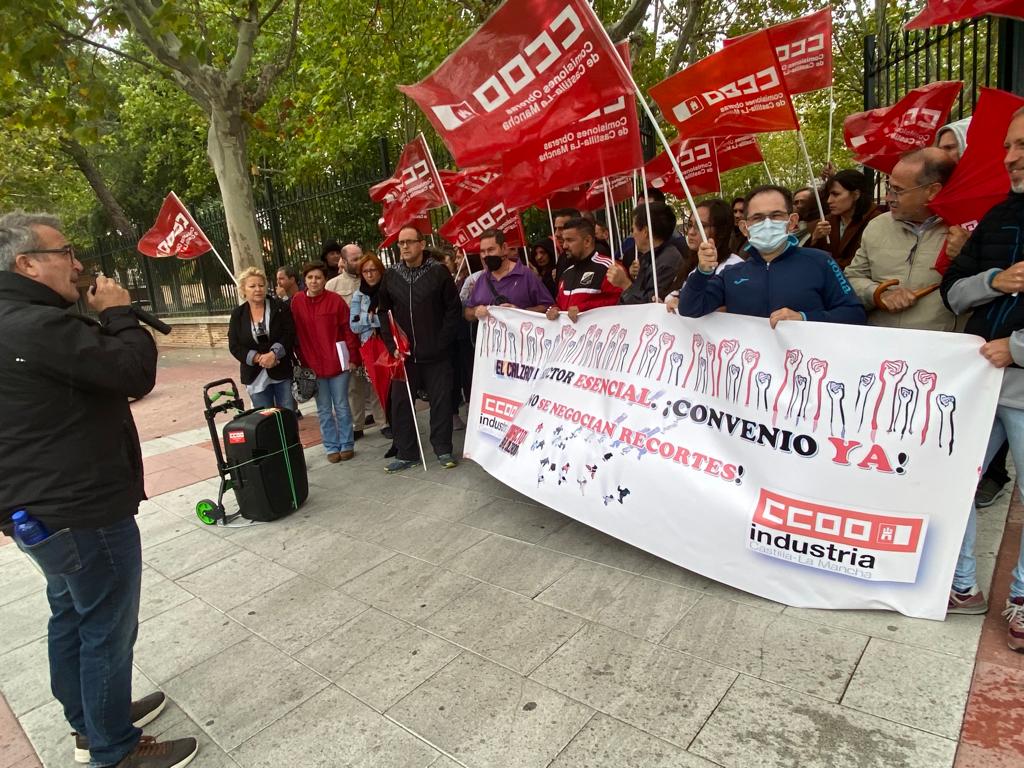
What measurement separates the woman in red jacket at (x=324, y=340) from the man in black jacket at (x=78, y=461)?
3.61 metres

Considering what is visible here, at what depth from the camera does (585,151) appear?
4145mm

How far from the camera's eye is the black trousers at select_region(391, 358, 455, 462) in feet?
19.6

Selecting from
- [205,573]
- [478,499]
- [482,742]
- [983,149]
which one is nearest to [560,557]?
[478,499]

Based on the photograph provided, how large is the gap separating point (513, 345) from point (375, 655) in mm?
2586

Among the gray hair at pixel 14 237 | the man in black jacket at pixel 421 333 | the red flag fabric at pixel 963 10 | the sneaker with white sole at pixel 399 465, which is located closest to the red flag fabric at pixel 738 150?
the red flag fabric at pixel 963 10

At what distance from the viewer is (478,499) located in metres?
5.10

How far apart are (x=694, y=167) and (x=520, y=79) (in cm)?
397

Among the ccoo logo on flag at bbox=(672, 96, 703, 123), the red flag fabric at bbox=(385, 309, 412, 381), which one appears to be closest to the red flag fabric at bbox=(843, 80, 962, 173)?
the ccoo logo on flag at bbox=(672, 96, 703, 123)

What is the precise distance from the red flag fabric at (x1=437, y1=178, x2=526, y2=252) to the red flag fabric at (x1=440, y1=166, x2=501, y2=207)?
7.7 inches

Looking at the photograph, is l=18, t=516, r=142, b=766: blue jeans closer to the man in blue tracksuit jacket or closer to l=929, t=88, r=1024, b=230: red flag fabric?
the man in blue tracksuit jacket

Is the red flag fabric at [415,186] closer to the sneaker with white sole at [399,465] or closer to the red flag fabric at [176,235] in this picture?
the red flag fabric at [176,235]

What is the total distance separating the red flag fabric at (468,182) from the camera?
6.96m

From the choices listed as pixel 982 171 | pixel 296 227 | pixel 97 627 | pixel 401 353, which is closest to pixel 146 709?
pixel 97 627

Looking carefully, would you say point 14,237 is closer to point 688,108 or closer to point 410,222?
point 688,108
